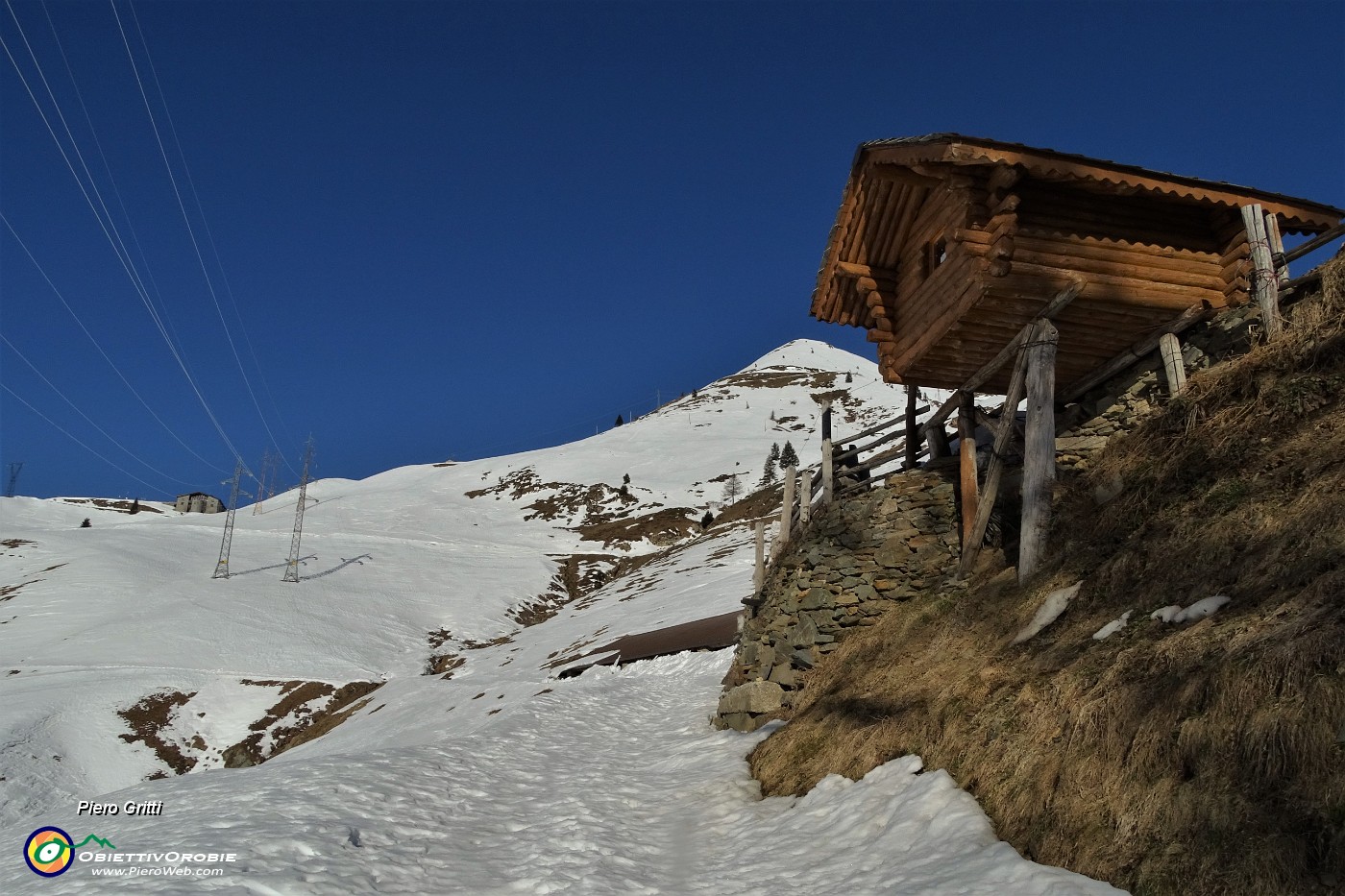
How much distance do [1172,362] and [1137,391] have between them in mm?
874

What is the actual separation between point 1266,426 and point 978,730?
180 inches

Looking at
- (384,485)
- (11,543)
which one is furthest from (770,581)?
(384,485)

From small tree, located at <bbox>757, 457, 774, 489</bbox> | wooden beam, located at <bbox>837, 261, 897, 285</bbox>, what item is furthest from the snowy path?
small tree, located at <bbox>757, 457, 774, 489</bbox>

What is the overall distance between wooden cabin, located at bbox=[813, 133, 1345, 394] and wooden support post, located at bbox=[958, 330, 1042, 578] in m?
1.00

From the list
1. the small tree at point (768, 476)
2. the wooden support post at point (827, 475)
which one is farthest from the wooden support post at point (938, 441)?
the small tree at point (768, 476)

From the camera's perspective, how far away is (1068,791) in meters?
5.16

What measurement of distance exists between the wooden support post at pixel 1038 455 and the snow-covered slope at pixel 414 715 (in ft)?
11.8

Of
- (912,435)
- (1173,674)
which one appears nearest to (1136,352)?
(912,435)

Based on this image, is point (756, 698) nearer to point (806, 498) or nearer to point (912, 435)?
point (806, 498)

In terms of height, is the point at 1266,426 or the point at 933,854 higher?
the point at 1266,426

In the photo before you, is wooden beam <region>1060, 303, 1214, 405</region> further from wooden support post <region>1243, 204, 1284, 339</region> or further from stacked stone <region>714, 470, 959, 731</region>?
stacked stone <region>714, 470, 959, 731</region>

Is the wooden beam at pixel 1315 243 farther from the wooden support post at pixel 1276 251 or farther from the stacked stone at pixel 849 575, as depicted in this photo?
the stacked stone at pixel 849 575

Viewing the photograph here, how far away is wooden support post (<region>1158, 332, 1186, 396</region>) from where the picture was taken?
34.8ft

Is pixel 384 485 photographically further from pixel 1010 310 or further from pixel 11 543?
pixel 1010 310
